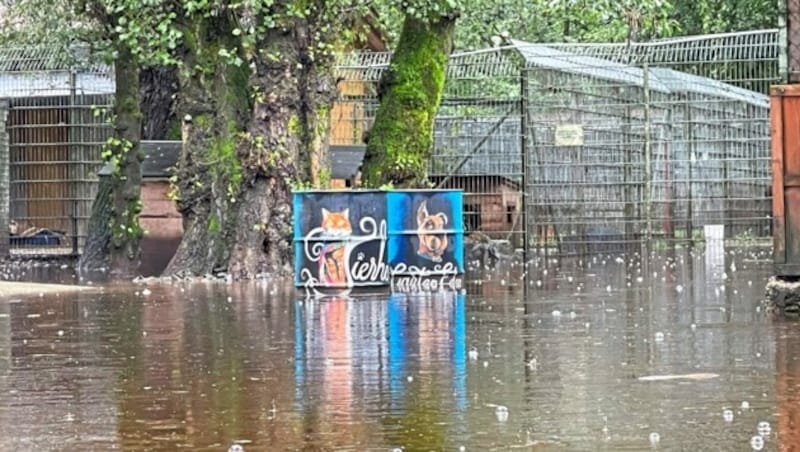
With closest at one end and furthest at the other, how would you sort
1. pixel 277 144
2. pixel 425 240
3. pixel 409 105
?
pixel 425 240 < pixel 277 144 < pixel 409 105

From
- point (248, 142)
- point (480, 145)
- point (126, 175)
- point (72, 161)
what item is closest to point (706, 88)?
point (480, 145)

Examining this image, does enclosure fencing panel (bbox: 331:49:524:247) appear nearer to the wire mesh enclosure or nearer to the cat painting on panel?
the wire mesh enclosure

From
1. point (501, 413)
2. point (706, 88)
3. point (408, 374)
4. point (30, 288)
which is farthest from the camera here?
point (706, 88)

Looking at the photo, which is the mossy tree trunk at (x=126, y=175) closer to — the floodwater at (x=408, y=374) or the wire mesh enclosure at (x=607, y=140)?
the wire mesh enclosure at (x=607, y=140)

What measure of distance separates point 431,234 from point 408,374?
8.06 metres

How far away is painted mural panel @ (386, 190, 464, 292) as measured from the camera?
1588cm

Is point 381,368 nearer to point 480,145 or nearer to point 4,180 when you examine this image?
point 480,145

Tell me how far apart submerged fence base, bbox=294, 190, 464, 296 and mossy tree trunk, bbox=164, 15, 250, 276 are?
153 inches

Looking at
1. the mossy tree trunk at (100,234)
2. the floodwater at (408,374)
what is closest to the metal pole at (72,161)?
the mossy tree trunk at (100,234)

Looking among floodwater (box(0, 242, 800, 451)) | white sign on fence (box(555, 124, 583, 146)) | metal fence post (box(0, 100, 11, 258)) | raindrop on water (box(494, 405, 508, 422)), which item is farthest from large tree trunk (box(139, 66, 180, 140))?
raindrop on water (box(494, 405, 508, 422))

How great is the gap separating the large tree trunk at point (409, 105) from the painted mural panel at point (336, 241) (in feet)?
16.1

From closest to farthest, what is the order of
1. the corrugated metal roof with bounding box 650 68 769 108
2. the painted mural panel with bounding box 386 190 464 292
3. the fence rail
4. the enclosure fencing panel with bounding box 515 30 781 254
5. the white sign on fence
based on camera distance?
the painted mural panel with bounding box 386 190 464 292 < the white sign on fence < the enclosure fencing panel with bounding box 515 30 781 254 < the fence rail < the corrugated metal roof with bounding box 650 68 769 108

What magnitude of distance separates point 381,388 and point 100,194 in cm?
1606

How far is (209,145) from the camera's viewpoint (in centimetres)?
1969
